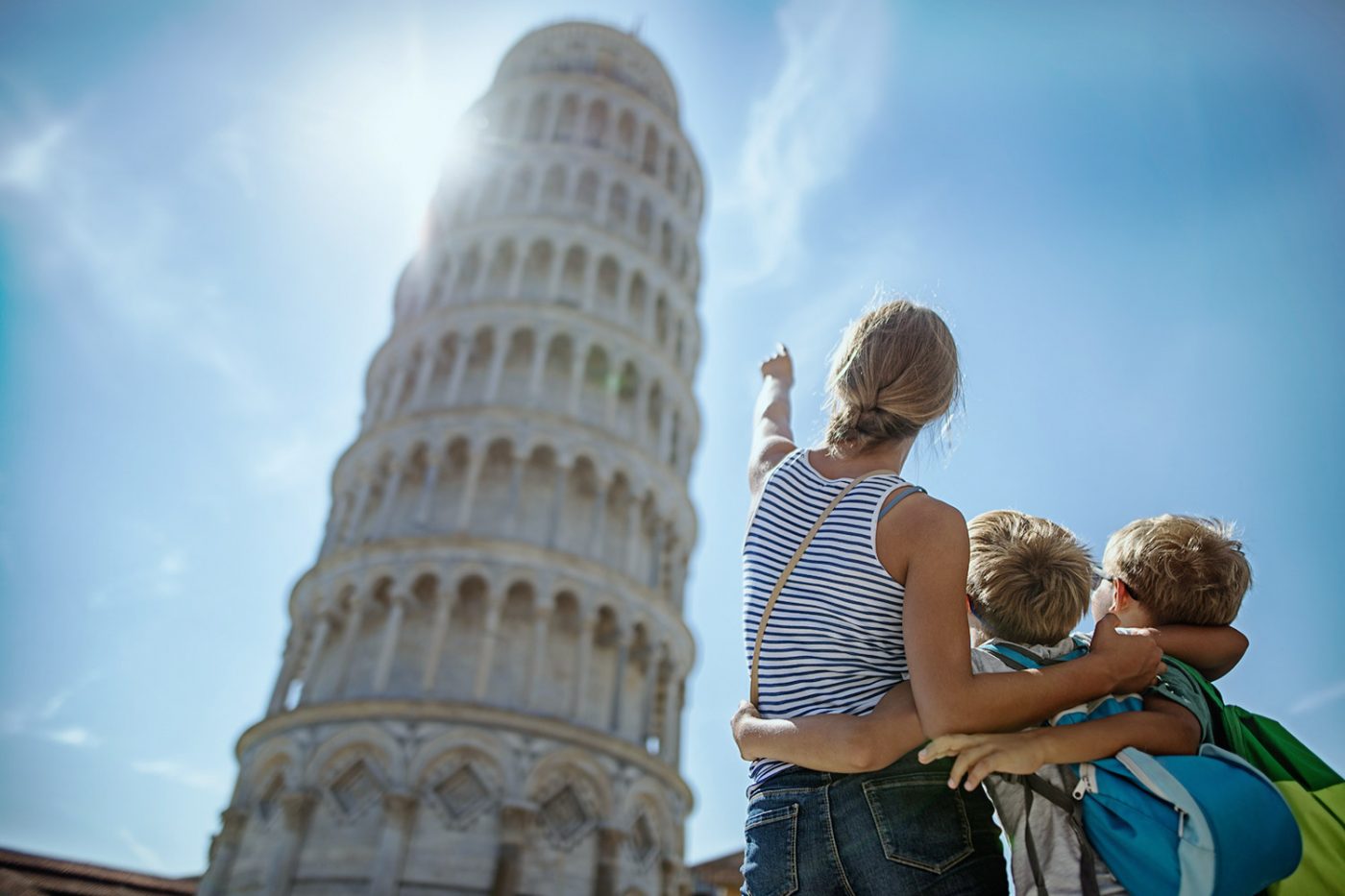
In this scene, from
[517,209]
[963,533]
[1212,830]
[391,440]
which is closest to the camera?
[1212,830]

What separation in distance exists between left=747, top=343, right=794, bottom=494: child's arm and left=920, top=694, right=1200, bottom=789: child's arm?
2.93ft

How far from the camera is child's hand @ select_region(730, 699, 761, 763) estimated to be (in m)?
2.13

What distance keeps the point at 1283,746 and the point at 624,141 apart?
2884 centimetres

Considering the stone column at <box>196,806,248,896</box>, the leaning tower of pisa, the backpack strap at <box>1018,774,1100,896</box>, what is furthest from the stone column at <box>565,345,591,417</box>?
the backpack strap at <box>1018,774,1100,896</box>

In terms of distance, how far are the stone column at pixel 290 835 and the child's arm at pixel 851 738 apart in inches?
709

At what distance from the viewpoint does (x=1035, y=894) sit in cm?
199

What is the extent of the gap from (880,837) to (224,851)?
20557 mm

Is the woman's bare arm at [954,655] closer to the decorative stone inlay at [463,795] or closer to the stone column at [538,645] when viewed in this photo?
the decorative stone inlay at [463,795]

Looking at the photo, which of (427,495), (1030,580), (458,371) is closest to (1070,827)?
(1030,580)

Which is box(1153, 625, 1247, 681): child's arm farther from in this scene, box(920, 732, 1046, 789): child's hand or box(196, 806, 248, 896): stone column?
box(196, 806, 248, 896): stone column

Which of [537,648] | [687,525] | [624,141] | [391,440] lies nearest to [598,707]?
[537,648]

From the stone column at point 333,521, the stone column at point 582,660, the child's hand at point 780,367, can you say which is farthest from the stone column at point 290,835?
the child's hand at point 780,367

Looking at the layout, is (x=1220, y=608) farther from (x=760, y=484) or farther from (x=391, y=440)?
(x=391, y=440)

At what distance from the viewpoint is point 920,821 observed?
6.24 ft
